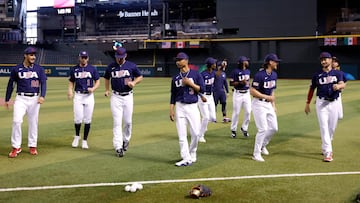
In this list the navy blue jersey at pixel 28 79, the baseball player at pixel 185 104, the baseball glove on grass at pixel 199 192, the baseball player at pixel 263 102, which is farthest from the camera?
the navy blue jersey at pixel 28 79

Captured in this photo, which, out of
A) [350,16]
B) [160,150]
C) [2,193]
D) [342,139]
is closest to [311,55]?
[350,16]

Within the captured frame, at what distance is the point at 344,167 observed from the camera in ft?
26.4

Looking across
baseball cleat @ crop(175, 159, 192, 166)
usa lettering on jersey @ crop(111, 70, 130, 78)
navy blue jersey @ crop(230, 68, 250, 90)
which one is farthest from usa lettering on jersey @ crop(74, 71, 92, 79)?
navy blue jersey @ crop(230, 68, 250, 90)

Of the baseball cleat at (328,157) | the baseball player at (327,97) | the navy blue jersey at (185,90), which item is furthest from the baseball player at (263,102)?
the navy blue jersey at (185,90)

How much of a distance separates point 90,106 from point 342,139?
597cm

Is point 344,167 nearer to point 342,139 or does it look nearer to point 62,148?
point 342,139

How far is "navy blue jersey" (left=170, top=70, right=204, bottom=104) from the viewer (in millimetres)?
8008

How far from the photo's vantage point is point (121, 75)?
890cm

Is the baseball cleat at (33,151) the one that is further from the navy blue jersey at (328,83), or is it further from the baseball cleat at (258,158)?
the navy blue jersey at (328,83)

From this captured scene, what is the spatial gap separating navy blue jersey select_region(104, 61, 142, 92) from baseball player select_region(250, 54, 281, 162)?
7.61 feet

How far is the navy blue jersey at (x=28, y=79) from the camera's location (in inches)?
354

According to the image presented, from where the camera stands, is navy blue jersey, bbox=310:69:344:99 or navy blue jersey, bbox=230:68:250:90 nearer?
navy blue jersey, bbox=310:69:344:99

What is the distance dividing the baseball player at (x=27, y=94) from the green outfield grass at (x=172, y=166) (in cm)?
32

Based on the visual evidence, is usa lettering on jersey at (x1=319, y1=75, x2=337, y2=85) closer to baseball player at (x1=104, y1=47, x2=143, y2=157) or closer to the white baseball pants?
baseball player at (x1=104, y1=47, x2=143, y2=157)
